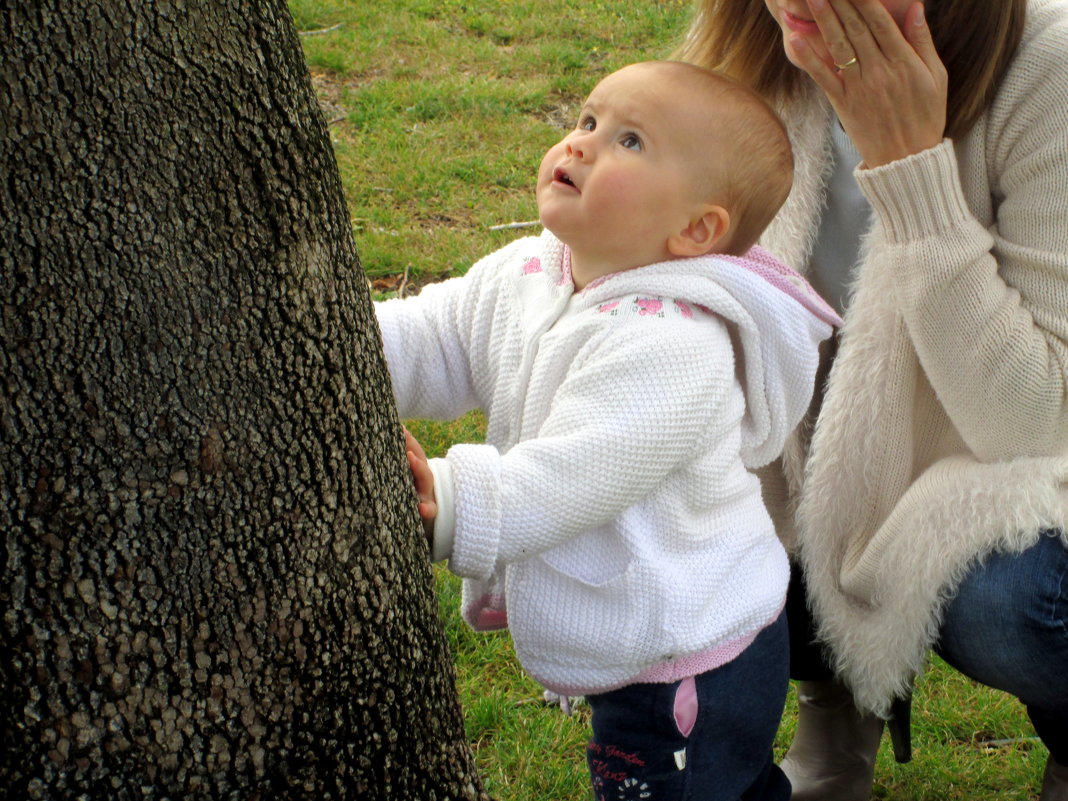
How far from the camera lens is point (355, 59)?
599cm

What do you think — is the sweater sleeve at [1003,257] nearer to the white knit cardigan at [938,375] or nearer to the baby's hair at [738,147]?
the white knit cardigan at [938,375]

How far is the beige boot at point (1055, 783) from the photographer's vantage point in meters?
2.16

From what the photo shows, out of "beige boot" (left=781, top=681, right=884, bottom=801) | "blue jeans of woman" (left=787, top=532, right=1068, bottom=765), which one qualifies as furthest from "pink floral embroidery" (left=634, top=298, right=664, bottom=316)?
"beige boot" (left=781, top=681, right=884, bottom=801)

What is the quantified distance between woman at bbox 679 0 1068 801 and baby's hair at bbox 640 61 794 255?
0.22 m

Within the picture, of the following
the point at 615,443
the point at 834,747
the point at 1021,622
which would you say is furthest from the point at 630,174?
the point at 834,747

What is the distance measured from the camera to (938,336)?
1928 mm

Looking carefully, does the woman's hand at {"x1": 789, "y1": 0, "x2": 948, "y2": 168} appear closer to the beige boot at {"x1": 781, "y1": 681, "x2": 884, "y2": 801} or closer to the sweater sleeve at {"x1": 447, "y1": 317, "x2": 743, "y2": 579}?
the sweater sleeve at {"x1": 447, "y1": 317, "x2": 743, "y2": 579}

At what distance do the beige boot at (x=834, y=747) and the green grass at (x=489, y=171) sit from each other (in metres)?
0.16

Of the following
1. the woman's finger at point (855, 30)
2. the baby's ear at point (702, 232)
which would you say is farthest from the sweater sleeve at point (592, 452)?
the woman's finger at point (855, 30)

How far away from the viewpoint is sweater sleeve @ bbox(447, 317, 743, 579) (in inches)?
59.8

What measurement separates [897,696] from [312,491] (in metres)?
1.39

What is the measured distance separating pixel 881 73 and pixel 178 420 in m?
1.25

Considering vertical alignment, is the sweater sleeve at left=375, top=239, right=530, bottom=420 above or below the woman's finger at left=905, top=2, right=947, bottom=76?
below

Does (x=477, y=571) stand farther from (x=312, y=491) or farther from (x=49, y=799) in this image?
(x=49, y=799)
